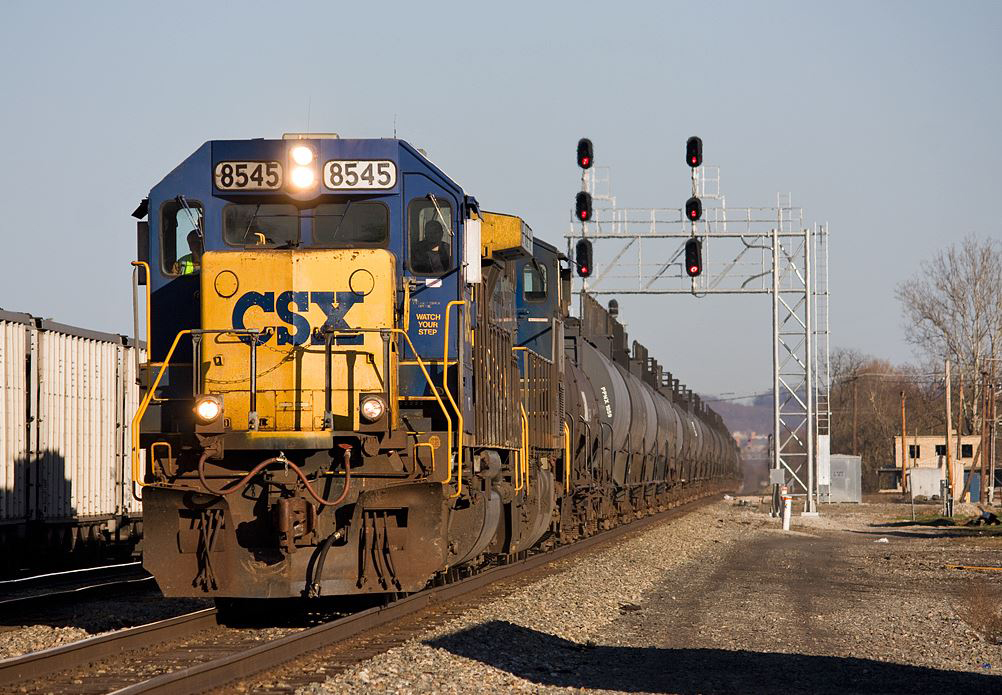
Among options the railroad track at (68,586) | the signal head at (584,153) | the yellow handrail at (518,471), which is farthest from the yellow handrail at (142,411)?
the signal head at (584,153)

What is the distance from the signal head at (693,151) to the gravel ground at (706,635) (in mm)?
8917

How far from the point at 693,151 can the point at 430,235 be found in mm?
15272

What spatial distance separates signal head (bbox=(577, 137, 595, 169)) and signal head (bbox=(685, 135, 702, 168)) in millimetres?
2140

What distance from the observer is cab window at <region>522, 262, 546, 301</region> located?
17656 mm

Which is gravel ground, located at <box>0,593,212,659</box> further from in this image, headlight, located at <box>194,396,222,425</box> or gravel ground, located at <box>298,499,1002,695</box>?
gravel ground, located at <box>298,499,1002,695</box>

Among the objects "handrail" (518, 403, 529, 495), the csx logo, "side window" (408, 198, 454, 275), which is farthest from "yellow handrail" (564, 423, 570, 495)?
the csx logo

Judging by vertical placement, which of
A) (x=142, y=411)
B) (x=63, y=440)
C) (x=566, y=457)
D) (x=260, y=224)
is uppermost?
(x=260, y=224)

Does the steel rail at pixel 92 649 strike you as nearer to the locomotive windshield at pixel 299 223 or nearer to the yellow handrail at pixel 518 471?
the locomotive windshield at pixel 299 223

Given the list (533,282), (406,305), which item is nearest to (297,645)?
(406,305)

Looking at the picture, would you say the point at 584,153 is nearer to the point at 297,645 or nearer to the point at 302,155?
the point at 302,155

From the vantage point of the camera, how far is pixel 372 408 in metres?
9.59

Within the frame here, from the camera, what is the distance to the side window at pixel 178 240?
34.6 feet

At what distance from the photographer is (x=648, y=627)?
1101 centimetres

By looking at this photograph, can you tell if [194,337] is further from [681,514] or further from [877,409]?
[877,409]
